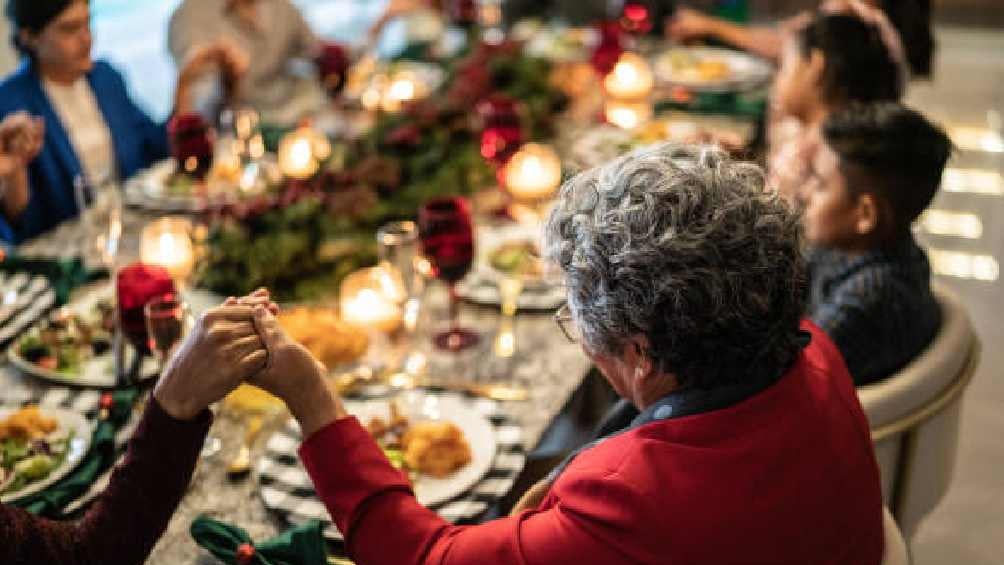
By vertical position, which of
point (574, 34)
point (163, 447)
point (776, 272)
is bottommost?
point (574, 34)

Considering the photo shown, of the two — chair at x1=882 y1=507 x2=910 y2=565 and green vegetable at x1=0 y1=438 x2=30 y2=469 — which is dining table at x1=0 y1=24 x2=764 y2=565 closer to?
green vegetable at x1=0 y1=438 x2=30 y2=469

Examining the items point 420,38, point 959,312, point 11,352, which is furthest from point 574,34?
point 11,352

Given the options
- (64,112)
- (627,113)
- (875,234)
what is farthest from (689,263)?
(64,112)

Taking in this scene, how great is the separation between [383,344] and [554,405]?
323 mm

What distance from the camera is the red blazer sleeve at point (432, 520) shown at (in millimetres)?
1060

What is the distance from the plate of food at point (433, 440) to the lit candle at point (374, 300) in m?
0.18

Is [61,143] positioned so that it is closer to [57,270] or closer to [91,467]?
[57,270]

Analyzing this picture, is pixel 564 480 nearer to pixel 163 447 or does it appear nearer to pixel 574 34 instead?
pixel 163 447

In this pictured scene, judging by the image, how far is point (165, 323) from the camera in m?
1.50

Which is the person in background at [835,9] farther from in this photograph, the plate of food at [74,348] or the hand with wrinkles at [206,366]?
the hand with wrinkles at [206,366]

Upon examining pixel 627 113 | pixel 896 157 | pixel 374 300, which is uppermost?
pixel 896 157

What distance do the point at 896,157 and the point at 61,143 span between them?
2031mm

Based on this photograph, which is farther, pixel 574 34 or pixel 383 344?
pixel 574 34

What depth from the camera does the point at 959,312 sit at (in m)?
1.83
